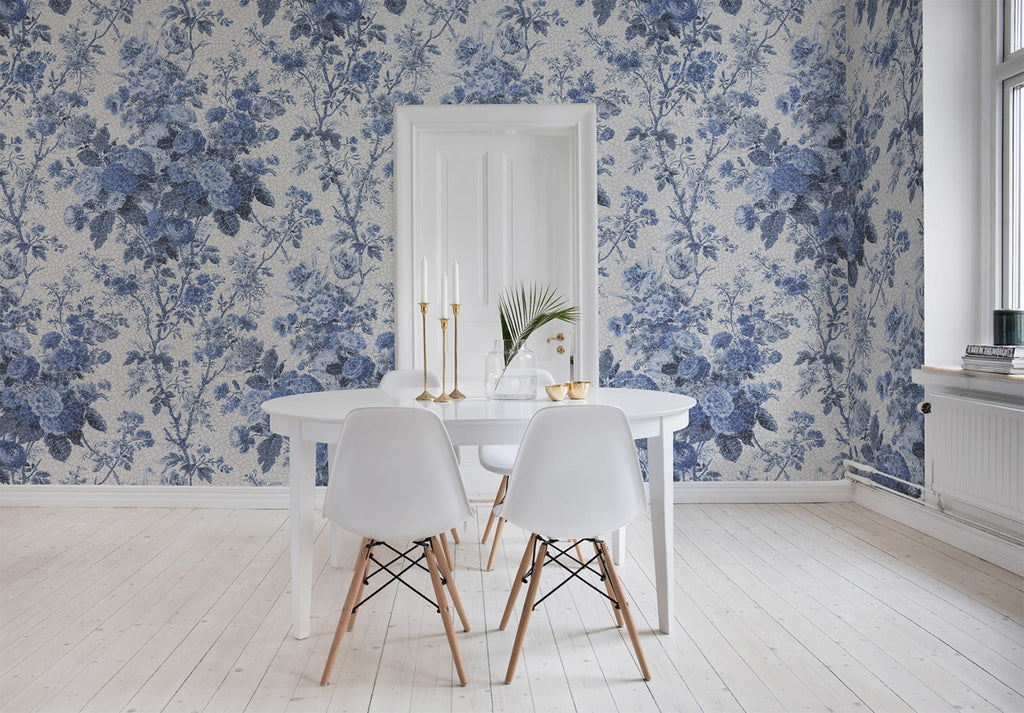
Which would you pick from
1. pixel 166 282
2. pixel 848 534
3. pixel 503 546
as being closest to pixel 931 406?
pixel 848 534

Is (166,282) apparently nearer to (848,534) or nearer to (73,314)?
(73,314)

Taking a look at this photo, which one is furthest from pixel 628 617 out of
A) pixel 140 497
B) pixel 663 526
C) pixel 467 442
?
pixel 140 497

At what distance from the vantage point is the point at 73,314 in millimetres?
4164

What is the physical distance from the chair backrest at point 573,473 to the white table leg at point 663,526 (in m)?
0.30

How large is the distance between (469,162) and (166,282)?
1687 mm

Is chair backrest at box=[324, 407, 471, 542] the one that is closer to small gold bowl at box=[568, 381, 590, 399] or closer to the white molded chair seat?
small gold bowl at box=[568, 381, 590, 399]

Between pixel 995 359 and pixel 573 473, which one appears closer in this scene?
pixel 573 473

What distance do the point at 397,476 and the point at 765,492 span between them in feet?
8.76

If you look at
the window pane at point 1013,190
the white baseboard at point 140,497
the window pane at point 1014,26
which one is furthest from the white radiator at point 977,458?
the white baseboard at point 140,497

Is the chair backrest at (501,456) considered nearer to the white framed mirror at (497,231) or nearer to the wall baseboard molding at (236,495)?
the white framed mirror at (497,231)

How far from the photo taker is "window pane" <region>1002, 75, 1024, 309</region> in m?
3.40

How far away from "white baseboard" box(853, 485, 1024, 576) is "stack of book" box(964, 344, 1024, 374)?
0.64 m

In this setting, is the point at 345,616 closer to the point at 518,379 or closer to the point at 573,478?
the point at 573,478

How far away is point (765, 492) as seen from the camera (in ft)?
13.8
